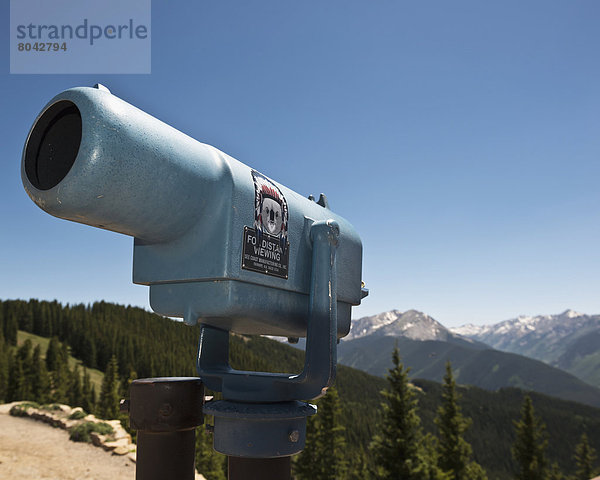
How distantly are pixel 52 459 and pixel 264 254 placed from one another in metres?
17.6

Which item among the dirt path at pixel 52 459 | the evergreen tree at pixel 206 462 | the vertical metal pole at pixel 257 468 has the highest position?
the vertical metal pole at pixel 257 468

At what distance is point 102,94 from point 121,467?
17.1m

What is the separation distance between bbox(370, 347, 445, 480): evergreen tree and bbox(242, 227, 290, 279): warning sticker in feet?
112

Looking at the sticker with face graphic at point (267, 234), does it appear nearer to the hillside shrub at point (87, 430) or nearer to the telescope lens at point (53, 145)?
the telescope lens at point (53, 145)

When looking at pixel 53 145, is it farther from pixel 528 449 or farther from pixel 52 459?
pixel 528 449

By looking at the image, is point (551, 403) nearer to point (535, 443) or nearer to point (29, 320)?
point (535, 443)

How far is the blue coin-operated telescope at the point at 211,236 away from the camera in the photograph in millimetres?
1816

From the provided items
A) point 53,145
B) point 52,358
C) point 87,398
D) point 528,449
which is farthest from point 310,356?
point 52,358

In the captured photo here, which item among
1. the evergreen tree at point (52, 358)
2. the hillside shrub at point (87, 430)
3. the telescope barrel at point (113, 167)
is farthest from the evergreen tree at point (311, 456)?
the telescope barrel at point (113, 167)

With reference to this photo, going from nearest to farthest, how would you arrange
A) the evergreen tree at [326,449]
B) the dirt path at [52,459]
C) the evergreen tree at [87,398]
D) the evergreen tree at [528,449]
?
the dirt path at [52,459], the evergreen tree at [326,449], the evergreen tree at [528,449], the evergreen tree at [87,398]

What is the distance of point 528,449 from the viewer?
1847 inches

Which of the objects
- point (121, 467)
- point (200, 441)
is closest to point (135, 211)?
point (121, 467)

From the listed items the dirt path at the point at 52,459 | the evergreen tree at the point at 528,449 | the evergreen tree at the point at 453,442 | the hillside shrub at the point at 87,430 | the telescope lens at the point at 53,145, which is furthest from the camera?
the evergreen tree at the point at 528,449

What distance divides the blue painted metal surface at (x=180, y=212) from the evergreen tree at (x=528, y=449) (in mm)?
51077
